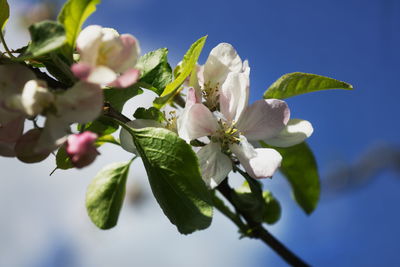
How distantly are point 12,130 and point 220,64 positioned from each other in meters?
0.30

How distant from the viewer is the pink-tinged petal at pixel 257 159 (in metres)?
0.62

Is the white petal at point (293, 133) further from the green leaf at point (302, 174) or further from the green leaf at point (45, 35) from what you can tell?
the green leaf at point (45, 35)

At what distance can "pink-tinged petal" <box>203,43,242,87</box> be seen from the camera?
2.35 ft

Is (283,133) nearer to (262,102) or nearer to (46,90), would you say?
(262,102)

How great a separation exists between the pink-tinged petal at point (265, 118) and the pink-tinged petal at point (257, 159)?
1.0 inches

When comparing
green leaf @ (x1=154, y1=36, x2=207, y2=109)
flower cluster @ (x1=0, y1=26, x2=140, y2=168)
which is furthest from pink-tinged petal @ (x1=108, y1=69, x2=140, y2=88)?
green leaf @ (x1=154, y1=36, x2=207, y2=109)

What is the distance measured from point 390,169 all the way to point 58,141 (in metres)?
2.95

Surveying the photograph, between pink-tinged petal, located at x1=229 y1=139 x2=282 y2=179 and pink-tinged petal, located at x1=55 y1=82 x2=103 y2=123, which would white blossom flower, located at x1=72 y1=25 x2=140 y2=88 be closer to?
pink-tinged petal, located at x1=55 y1=82 x2=103 y2=123

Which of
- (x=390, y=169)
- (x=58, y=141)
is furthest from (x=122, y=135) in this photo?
(x=390, y=169)

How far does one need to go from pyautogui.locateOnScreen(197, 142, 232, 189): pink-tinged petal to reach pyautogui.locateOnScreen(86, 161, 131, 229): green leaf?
0.45 feet

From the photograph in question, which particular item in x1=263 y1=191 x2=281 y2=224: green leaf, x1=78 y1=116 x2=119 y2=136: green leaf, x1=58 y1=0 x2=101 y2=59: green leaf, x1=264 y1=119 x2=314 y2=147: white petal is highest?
x1=58 y1=0 x2=101 y2=59: green leaf

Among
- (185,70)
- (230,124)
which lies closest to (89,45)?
(185,70)

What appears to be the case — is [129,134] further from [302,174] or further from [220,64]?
[302,174]

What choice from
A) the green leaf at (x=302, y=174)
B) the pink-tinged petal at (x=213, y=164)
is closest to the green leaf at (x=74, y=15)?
the pink-tinged petal at (x=213, y=164)
